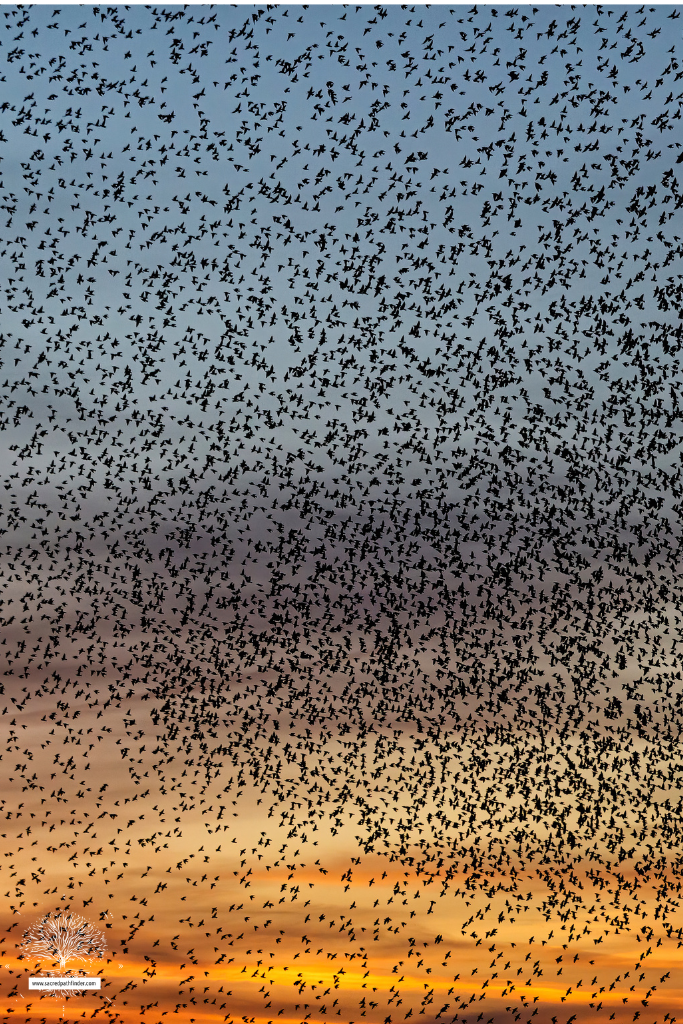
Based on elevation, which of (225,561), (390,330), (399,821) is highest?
(390,330)

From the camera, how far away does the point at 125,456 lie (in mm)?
28484

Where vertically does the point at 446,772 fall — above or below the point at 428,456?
below

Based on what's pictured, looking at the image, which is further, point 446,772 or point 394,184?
point 446,772

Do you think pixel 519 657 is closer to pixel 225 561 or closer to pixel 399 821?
pixel 399 821

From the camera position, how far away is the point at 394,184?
26.7 m

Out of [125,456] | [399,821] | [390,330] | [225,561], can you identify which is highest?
[390,330]

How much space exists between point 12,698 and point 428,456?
10877 mm

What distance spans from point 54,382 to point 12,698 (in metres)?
7.12

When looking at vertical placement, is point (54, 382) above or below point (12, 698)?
above

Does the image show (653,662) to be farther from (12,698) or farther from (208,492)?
(12,698)

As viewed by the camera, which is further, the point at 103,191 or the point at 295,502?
the point at 295,502

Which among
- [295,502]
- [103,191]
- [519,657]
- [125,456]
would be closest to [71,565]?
[125,456]

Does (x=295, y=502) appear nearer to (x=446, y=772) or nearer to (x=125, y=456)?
(x=125, y=456)

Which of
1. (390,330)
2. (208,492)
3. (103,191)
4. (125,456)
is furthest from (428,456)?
(103,191)
